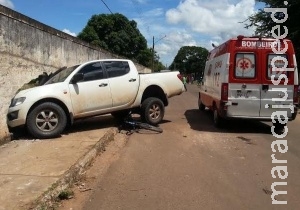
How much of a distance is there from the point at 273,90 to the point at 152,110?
3.19 meters

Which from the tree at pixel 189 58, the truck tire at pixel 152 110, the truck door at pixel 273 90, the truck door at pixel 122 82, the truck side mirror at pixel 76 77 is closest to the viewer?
the truck side mirror at pixel 76 77

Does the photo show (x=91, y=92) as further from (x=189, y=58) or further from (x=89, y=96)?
(x=189, y=58)

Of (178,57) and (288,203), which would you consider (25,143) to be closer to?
(288,203)

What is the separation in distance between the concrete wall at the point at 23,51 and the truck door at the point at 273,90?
585 centimetres

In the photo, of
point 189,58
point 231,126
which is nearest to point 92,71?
point 231,126

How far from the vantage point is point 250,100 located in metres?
10.2

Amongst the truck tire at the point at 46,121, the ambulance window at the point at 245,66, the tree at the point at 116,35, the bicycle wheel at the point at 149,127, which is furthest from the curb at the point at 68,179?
the tree at the point at 116,35

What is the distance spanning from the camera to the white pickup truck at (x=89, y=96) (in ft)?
28.3

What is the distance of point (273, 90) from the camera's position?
400 inches

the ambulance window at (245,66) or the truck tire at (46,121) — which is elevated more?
the ambulance window at (245,66)

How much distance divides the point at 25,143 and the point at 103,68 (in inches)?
113

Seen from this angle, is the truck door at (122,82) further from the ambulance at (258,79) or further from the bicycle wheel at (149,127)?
the ambulance at (258,79)

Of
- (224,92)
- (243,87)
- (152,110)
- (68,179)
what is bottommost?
(68,179)

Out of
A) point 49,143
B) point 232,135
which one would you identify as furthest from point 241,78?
point 49,143
